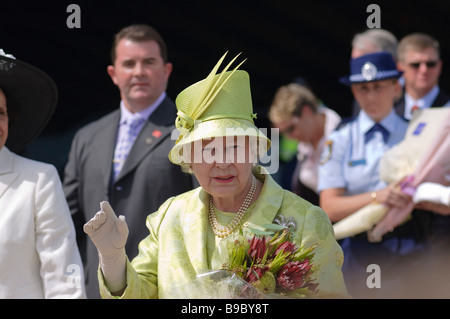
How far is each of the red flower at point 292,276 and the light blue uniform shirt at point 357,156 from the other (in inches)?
95.7

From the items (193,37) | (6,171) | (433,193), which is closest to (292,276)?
(6,171)

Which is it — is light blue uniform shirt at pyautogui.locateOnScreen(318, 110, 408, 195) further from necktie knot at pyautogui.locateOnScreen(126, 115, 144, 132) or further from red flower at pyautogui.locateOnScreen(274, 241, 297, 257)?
red flower at pyautogui.locateOnScreen(274, 241, 297, 257)

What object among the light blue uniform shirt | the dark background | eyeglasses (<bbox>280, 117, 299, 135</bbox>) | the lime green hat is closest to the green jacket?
the lime green hat

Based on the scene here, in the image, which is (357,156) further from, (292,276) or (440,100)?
(292,276)

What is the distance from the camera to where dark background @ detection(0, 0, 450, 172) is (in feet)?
22.7

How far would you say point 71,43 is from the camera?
23.6ft

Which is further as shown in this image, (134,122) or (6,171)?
(134,122)

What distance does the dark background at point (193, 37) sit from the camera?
22.7 ft

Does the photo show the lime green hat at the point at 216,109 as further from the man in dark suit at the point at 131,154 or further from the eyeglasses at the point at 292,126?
the eyeglasses at the point at 292,126

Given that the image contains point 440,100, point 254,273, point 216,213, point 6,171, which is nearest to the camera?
point 254,273

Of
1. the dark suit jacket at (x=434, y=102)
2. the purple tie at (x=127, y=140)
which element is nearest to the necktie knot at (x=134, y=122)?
the purple tie at (x=127, y=140)

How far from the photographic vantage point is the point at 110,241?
8.95 feet

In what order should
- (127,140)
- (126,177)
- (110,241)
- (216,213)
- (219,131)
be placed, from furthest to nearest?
(127,140) < (126,177) < (216,213) < (219,131) < (110,241)

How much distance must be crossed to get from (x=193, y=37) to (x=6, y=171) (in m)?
3.87
